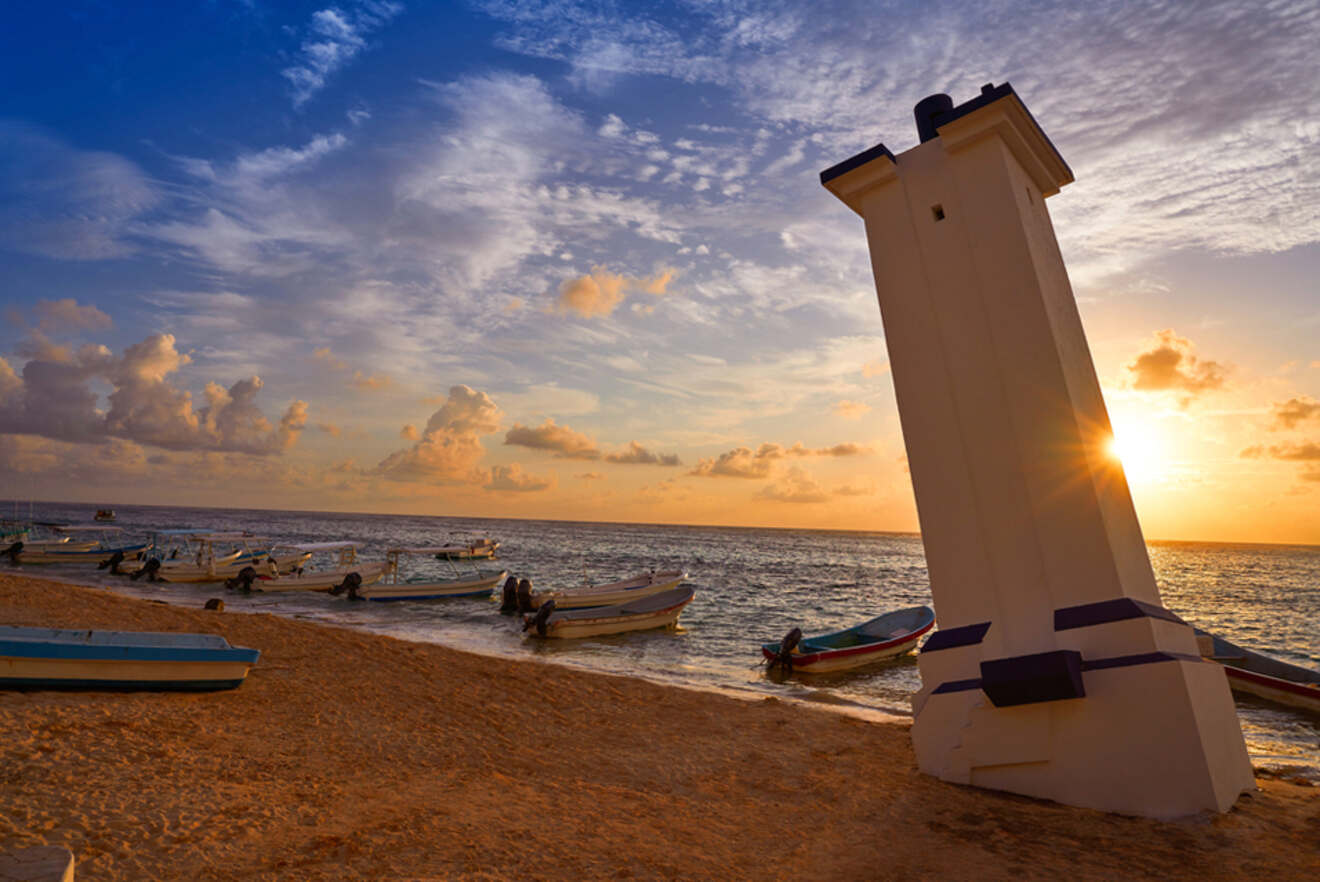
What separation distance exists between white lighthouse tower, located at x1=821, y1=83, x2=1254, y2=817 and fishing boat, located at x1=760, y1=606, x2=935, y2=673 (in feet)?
29.8

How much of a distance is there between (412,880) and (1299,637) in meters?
36.9

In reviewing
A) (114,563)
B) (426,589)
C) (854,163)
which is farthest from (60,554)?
(854,163)

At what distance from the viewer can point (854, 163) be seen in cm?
878

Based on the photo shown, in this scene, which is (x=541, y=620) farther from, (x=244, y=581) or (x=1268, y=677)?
(x=1268, y=677)

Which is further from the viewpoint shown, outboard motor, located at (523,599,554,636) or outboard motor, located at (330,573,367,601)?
outboard motor, located at (330,573,367,601)

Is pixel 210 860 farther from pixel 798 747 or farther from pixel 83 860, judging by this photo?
pixel 798 747

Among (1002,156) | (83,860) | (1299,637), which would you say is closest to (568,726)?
(83,860)

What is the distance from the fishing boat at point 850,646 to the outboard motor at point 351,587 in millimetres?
20758

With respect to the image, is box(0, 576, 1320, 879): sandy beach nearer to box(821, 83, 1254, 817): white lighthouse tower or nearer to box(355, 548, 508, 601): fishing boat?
box(821, 83, 1254, 817): white lighthouse tower

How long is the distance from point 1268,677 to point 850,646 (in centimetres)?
943

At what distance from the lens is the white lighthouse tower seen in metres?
6.25

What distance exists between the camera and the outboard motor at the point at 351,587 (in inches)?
1147

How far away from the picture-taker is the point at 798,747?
957cm

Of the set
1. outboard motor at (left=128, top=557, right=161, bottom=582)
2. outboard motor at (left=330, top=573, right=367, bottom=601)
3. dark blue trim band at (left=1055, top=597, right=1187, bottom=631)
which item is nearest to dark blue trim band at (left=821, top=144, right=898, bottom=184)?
dark blue trim band at (left=1055, top=597, right=1187, bottom=631)
